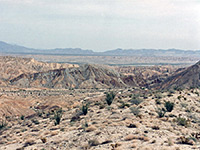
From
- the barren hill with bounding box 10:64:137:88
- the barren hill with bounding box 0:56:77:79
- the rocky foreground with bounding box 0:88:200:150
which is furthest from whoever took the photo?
the barren hill with bounding box 0:56:77:79

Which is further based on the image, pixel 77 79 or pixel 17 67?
pixel 17 67

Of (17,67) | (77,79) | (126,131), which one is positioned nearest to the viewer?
(126,131)

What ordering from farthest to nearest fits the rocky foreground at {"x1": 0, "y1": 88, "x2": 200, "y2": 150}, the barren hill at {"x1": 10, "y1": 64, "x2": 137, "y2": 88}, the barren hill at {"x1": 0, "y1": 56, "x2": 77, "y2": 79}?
1. the barren hill at {"x1": 0, "y1": 56, "x2": 77, "y2": 79}
2. the barren hill at {"x1": 10, "y1": 64, "x2": 137, "y2": 88}
3. the rocky foreground at {"x1": 0, "y1": 88, "x2": 200, "y2": 150}

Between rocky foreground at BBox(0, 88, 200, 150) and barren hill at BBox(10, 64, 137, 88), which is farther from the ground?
rocky foreground at BBox(0, 88, 200, 150)

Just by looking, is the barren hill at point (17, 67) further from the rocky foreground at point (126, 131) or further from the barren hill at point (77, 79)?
the rocky foreground at point (126, 131)

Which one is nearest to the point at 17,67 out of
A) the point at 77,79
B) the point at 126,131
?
the point at 77,79

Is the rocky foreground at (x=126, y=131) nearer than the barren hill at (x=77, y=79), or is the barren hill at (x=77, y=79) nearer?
the rocky foreground at (x=126, y=131)

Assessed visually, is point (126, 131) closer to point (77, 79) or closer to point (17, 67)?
point (77, 79)

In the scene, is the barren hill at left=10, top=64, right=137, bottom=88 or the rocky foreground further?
the barren hill at left=10, top=64, right=137, bottom=88

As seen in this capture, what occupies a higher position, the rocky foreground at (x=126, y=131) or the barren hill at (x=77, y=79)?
the rocky foreground at (x=126, y=131)

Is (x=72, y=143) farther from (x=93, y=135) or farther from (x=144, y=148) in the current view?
(x=144, y=148)

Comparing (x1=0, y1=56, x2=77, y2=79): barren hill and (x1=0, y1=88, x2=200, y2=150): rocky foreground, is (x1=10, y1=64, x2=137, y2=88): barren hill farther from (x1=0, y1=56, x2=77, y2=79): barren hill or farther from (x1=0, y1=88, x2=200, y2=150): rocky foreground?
(x1=0, y1=88, x2=200, y2=150): rocky foreground

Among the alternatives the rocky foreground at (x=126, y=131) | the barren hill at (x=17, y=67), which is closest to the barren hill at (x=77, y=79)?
the barren hill at (x=17, y=67)

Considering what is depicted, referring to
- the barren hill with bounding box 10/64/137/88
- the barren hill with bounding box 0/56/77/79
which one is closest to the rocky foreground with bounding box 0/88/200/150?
the barren hill with bounding box 10/64/137/88
